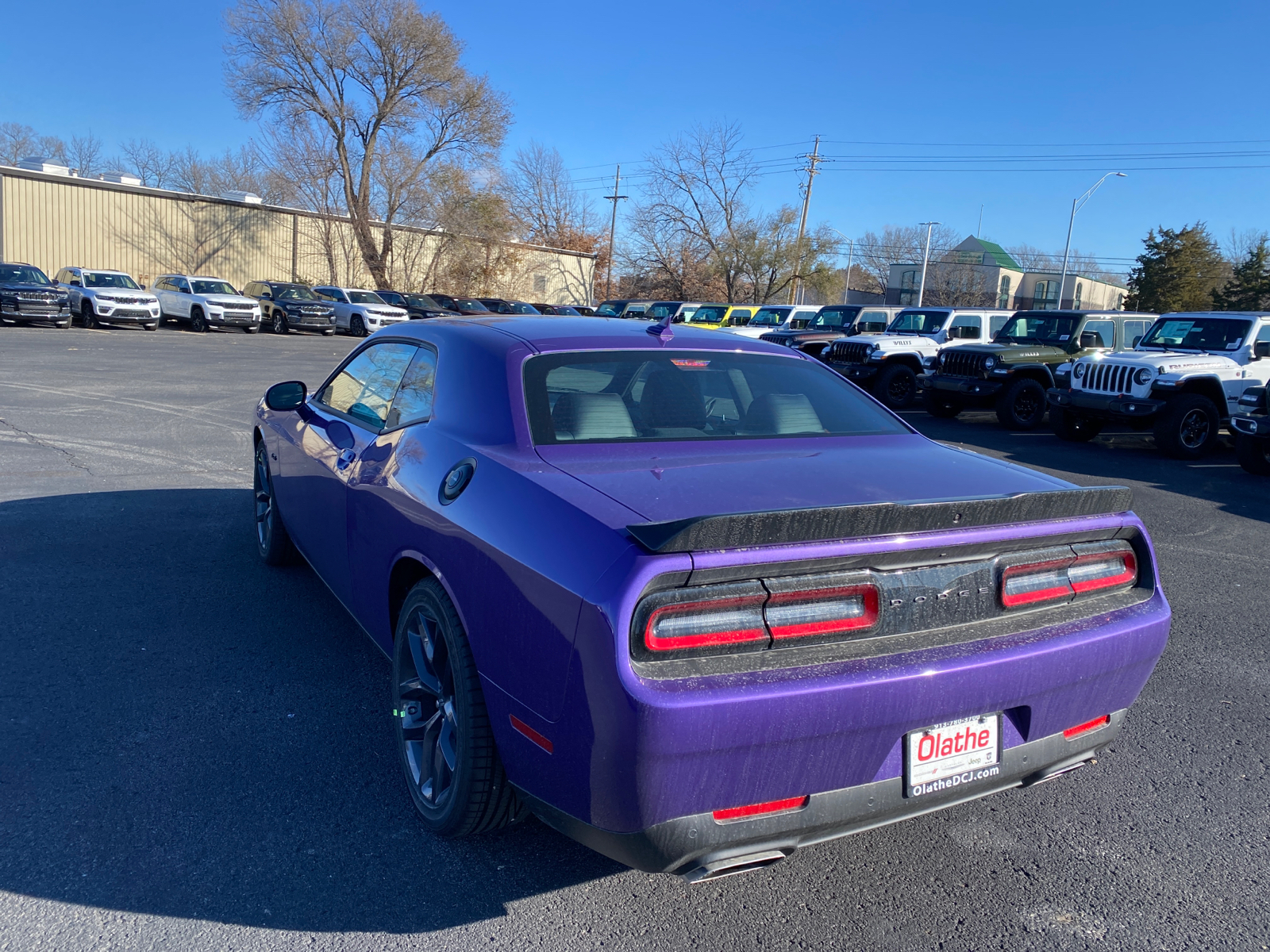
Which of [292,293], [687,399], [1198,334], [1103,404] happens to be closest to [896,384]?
[1103,404]

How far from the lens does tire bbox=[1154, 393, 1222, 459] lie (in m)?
11.6

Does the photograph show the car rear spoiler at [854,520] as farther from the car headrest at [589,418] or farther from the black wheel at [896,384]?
the black wheel at [896,384]

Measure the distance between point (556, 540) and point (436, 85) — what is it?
46.7m

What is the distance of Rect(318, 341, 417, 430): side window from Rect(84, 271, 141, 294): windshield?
27.8 m

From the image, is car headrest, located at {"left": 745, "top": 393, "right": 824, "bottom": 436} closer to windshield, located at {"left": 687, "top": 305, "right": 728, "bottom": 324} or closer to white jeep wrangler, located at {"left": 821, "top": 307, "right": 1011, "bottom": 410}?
white jeep wrangler, located at {"left": 821, "top": 307, "right": 1011, "bottom": 410}

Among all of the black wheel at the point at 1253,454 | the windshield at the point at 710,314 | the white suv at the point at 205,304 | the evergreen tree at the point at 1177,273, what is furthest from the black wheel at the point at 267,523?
the evergreen tree at the point at 1177,273

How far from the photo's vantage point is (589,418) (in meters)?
3.08

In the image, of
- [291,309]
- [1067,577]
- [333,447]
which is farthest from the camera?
[291,309]

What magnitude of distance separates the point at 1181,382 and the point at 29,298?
27274 millimetres

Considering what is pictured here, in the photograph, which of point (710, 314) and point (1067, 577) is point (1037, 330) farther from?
point (1067, 577)

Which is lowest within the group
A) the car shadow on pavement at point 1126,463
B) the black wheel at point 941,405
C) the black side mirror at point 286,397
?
the car shadow on pavement at point 1126,463

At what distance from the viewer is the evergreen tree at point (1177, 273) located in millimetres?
47062

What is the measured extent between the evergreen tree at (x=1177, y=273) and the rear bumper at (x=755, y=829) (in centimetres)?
5172

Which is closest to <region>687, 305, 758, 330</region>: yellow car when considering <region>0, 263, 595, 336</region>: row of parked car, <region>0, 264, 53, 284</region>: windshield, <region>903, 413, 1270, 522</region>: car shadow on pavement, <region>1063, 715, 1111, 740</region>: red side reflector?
<region>0, 263, 595, 336</region>: row of parked car
